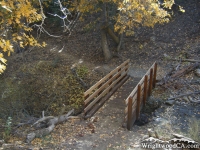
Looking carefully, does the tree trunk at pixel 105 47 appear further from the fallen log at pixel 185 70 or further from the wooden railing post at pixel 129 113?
the wooden railing post at pixel 129 113

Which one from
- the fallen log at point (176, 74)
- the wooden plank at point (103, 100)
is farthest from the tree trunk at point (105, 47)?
the fallen log at point (176, 74)

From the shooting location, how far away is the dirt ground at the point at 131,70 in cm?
673

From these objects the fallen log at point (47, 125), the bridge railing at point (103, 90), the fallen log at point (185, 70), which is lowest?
the fallen log at point (47, 125)

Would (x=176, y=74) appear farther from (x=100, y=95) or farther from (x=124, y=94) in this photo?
(x=100, y=95)

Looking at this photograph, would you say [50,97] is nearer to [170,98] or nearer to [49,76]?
[49,76]

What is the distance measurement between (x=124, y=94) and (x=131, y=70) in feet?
10.3

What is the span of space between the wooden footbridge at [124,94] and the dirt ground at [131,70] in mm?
148

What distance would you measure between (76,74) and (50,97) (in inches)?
81.7

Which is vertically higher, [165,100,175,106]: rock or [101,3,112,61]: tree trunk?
[101,3,112,61]: tree trunk

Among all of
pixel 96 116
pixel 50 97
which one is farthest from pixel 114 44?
pixel 96 116

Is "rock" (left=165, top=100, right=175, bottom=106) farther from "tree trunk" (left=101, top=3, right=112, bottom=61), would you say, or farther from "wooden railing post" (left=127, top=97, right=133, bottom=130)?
"tree trunk" (left=101, top=3, right=112, bottom=61)

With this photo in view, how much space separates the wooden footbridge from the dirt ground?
0.15m

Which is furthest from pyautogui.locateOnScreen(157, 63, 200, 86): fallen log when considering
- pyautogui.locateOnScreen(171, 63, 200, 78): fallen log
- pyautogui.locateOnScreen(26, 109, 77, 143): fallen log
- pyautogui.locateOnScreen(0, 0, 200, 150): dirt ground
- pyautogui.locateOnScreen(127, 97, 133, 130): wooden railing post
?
pyautogui.locateOnScreen(26, 109, 77, 143): fallen log

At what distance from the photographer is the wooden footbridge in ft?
24.9
